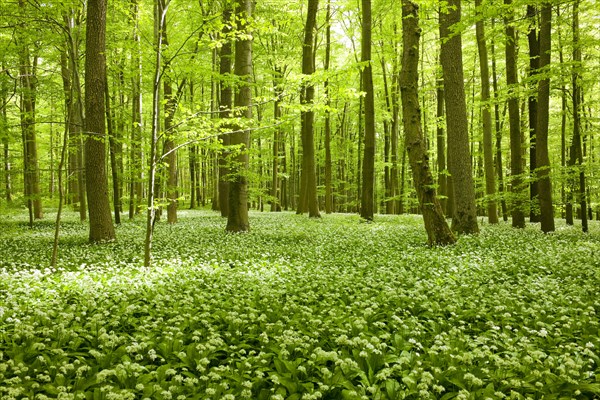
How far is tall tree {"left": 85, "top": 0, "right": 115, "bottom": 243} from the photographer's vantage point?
11320 millimetres

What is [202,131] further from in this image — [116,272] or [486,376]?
[486,376]

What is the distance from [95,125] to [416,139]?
9.91 m

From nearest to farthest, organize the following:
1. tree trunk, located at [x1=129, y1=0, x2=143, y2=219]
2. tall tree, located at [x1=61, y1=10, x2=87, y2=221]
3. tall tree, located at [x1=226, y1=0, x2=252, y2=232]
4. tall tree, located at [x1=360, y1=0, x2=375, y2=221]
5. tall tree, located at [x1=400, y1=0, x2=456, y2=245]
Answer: tall tree, located at [x1=61, y1=10, x2=87, y2=221] → tall tree, located at [x1=400, y1=0, x2=456, y2=245] → tree trunk, located at [x1=129, y1=0, x2=143, y2=219] → tall tree, located at [x1=226, y1=0, x2=252, y2=232] → tall tree, located at [x1=360, y1=0, x2=375, y2=221]

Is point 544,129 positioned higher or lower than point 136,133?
lower

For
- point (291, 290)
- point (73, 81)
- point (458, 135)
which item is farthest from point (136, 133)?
point (458, 135)

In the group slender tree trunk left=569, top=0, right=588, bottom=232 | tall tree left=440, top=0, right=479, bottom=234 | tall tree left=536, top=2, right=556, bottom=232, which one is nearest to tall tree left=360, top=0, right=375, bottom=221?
tall tree left=440, top=0, right=479, bottom=234

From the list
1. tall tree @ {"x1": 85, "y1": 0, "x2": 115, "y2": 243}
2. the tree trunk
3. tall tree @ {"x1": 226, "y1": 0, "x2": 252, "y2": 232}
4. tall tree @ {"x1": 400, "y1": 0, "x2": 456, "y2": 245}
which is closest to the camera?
tall tree @ {"x1": 400, "y1": 0, "x2": 456, "y2": 245}

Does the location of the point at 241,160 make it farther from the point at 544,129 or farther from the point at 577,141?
the point at 577,141

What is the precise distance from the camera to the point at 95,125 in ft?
37.7

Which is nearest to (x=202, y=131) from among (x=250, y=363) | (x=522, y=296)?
(x=250, y=363)

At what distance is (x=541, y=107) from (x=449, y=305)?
1145 centimetres

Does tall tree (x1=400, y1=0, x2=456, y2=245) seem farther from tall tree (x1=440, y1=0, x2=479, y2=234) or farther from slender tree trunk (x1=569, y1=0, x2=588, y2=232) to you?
slender tree trunk (x1=569, y1=0, x2=588, y2=232)

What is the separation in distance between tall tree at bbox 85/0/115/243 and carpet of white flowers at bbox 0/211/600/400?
6.57 ft

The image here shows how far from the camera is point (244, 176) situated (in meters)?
13.6
